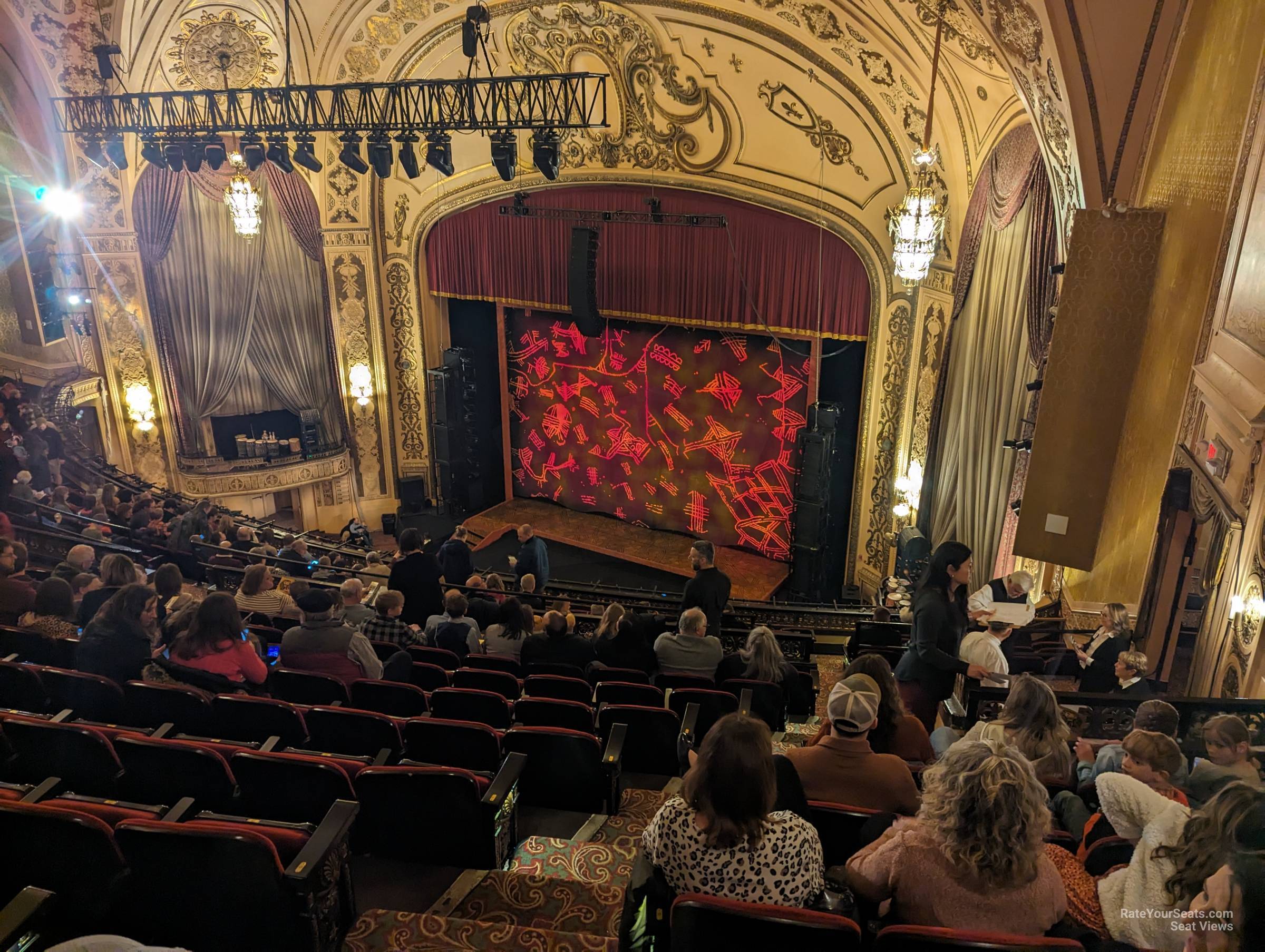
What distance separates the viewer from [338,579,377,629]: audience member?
213 inches

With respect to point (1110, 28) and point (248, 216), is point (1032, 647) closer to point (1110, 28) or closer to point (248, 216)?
point (1110, 28)

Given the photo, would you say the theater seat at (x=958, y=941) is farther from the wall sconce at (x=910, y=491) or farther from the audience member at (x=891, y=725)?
the wall sconce at (x=910, y=491)

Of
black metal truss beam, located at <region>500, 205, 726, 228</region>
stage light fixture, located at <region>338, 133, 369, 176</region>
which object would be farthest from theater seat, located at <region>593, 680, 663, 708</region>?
black metal truss beam, located at <region>500, 205, 726, 228</region>

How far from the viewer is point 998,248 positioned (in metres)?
8.57

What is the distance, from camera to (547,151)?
898 cm

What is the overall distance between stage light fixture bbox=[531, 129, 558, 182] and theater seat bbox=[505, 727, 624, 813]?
651 centimetres

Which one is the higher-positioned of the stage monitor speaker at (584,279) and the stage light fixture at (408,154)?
the stage light fixture at (408,154)

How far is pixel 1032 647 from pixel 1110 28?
13.1 ft

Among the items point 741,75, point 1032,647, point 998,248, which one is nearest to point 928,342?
point 998,248

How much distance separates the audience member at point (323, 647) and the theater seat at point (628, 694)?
1195 mm

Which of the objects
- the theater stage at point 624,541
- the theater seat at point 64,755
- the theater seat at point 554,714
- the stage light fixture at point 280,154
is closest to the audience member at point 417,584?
the theater seat at point 554,714

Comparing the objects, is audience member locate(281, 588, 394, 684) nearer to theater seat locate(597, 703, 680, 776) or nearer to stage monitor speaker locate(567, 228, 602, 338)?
theater seat locate(597, 703, 680, 776)

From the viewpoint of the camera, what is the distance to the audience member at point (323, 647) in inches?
179

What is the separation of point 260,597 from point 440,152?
5.09 metres
